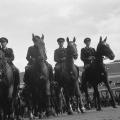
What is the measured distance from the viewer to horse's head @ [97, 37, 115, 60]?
1689cm

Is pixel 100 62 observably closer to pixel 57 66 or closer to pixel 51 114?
pixel 57 66

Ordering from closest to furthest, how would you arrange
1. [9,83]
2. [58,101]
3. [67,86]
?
[9,83]
[67,86]
[58,101]

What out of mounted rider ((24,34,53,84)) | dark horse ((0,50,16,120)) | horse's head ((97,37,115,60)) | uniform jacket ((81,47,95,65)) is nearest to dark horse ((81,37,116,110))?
horse's head ((97,37,115,60))

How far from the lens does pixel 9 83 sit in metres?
13.7

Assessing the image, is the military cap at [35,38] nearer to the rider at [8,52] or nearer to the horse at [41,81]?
the horse at [41,81]

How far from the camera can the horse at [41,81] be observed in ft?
48.9

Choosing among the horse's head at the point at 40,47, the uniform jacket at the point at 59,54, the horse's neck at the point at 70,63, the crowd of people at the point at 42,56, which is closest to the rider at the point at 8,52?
the crowd of people at the point at 42,56

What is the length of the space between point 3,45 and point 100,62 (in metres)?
4.27

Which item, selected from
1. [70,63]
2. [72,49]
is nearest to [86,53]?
[70,63]

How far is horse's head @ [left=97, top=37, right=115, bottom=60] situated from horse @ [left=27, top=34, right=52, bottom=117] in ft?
9.54

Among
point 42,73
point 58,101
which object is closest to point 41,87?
point 42,73

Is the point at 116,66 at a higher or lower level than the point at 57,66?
higher

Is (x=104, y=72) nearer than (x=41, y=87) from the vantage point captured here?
No

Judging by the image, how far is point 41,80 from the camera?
15.0 m
